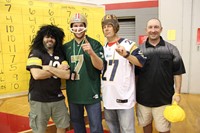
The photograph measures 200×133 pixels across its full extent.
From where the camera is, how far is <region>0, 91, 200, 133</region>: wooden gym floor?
3.05 meters

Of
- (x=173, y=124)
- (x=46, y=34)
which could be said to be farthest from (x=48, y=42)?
(x=173, y=124)

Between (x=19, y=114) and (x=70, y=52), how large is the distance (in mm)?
2559

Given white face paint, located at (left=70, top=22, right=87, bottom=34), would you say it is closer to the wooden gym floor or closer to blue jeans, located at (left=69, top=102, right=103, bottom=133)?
blue jeans, located at (left=69, top=102, right=103, bottom=133)

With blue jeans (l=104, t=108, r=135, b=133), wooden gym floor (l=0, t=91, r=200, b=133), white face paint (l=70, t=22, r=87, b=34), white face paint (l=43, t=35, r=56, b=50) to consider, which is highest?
white face paint (l=70, t=22, r=87, b=34)

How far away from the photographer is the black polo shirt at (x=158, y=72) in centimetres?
193

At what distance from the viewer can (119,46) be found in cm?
168

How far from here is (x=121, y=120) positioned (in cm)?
188

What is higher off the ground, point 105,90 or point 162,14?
point 162,14

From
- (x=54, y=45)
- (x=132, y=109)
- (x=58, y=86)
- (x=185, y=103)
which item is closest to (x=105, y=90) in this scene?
(x=132, y=109)

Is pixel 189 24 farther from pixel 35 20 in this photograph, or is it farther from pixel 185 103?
pixel 35 20

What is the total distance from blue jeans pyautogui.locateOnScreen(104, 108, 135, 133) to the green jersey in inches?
7.5

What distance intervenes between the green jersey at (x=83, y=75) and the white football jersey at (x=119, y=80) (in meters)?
0.10

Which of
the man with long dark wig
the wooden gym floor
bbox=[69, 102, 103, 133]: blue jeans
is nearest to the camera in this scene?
the man with long dark wig

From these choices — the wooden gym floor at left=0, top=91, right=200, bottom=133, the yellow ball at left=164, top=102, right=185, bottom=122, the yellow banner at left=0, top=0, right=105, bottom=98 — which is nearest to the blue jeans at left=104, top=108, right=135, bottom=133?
the yellow ball at left=164, top=102, right=185, bottom=122
